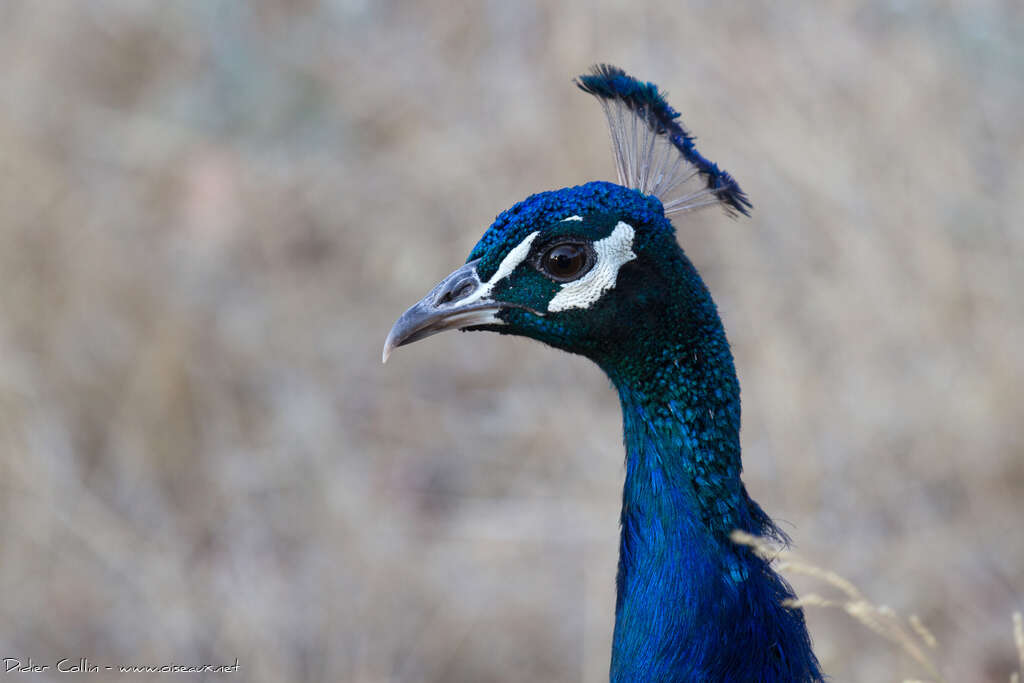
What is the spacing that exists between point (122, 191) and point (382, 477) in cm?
144

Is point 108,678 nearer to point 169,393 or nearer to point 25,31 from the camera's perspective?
point 169,393

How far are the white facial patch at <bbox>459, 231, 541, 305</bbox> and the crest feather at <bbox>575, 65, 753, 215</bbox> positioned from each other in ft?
0.80

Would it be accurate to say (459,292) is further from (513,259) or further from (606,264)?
(606,264)

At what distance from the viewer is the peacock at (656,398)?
4.66ft

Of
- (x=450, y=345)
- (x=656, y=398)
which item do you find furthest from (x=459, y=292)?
(x=450, y=345)

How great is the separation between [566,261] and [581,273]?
3 centimetres

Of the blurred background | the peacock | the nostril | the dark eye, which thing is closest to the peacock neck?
the peacock

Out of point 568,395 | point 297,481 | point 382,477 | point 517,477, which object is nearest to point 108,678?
point 297,481

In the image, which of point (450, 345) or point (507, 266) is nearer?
point (507, 266)

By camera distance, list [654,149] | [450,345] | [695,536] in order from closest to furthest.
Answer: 1. [695,536]
2. [654,149]
3. [450,345]

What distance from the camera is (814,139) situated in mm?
3219

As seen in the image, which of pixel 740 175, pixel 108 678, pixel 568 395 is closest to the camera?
pixel 108 678

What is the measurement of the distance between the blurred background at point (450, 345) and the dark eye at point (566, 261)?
1.64 meters

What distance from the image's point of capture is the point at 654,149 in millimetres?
1614
